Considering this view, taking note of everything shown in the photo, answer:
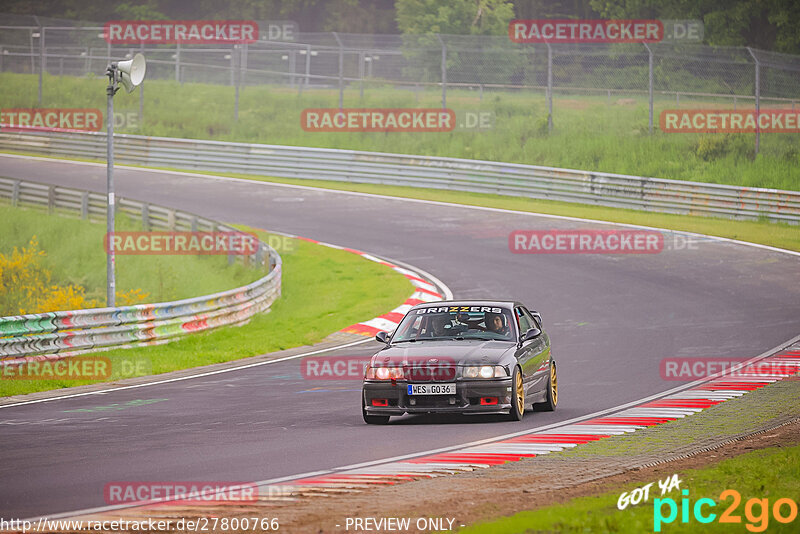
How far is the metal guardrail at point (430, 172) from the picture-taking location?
1211 inches

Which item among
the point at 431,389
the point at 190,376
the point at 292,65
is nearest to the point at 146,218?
the point at 190,376

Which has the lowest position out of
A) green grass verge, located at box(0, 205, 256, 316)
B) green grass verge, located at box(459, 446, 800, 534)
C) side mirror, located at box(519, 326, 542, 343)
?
green grass verge, located at box(0, 205, 256, 316)

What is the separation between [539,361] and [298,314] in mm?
10461

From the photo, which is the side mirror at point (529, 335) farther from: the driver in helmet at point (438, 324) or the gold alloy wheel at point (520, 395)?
the driver in helmet at point (438, 324)

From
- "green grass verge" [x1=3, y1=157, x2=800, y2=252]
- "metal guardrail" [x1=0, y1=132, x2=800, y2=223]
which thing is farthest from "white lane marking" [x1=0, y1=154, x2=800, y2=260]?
"metal guardrail" [x1=0, y1=132, x2=800, y2=223]

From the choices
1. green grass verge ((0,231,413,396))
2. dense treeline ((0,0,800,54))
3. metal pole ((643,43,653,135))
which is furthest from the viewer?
dense treeline ((0,0,800,54))

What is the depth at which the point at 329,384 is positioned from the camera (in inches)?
603

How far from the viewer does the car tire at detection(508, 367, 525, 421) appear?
1177 cm

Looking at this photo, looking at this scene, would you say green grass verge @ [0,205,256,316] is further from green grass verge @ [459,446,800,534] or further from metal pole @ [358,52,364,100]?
green grass verge @ [459,446,800,534]

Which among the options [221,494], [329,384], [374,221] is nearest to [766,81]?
[374,221]

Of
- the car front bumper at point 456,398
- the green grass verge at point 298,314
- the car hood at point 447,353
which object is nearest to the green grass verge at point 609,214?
the green grass verge at point 298,314

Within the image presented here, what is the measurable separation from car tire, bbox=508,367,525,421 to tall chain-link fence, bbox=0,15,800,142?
2204 centimetres

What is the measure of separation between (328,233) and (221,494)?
2260 centimetres

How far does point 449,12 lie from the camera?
6266 cm
